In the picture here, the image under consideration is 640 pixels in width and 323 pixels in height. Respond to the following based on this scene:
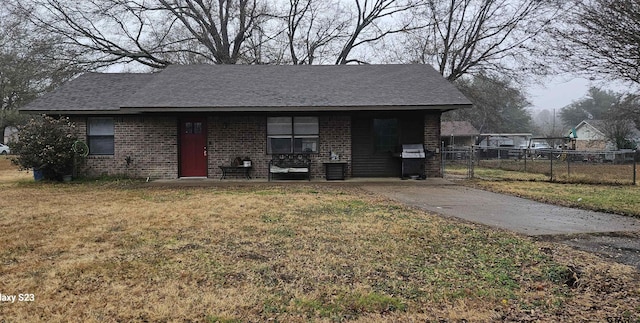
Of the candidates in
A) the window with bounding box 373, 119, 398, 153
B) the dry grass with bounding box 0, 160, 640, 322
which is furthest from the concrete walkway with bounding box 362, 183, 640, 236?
the window with bounding box 373, 119, 398, 153

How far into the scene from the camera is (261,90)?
1387 cm

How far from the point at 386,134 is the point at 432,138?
60.8 inches

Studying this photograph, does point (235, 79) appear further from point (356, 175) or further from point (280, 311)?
point (280, 311)

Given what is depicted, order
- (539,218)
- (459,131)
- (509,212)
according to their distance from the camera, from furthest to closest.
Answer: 1. (459,131)
2. (509,212)
3. (539,218)

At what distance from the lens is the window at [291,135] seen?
13570 millimetres

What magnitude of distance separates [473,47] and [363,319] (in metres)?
24.3

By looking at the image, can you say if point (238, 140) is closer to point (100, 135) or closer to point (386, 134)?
point (100, 135)

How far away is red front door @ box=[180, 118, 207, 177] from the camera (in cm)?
1371

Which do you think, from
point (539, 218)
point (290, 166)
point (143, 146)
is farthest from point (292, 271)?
point (143, 146)

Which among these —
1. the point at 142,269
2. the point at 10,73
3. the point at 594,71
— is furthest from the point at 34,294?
the point at 10,73

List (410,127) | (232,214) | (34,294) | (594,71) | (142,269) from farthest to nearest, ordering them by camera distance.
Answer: (410,127) → (594,71) → (232,214) → (142,269) → (34,294)

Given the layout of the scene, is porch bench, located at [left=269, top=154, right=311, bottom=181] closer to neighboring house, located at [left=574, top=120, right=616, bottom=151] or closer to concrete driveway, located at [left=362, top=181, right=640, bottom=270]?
concrete driveway, located at [left=362, top=181, right=640, bottom=270]

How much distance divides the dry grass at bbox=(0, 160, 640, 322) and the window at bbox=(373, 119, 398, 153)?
7097 mm

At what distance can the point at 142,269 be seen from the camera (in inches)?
161
